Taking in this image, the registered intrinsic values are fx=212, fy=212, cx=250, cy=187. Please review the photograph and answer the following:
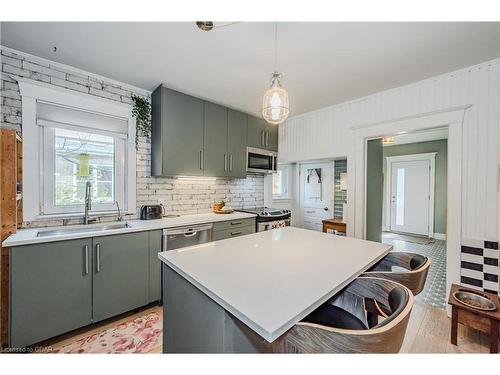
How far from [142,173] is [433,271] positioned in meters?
4.37

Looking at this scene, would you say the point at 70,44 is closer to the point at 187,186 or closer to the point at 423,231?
the point at 187,186

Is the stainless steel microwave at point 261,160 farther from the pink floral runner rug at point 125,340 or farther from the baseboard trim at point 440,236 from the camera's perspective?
the baseboard trim at point 440,236

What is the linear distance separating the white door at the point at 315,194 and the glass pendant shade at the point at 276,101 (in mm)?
3352

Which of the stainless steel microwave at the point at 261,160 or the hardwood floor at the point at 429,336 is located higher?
the stainless steel microwave at the point at 261,160

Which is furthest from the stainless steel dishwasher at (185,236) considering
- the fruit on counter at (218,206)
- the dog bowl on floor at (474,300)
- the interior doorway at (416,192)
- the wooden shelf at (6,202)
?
the interior doorway at (416,192)

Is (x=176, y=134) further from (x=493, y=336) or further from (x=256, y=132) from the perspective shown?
(x=493, y=336)

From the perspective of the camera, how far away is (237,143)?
318cm

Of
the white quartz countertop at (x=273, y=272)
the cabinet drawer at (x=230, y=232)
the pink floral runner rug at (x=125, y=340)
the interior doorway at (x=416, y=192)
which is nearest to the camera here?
the white quartz countertop at (x=273, y=272)

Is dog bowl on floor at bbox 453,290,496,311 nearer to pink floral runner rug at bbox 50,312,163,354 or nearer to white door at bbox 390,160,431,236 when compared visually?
pink floral runner rug at bbox 50,312,163,354

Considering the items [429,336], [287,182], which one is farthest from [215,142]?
[429,336]

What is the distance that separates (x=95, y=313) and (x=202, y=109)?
2.41 meters

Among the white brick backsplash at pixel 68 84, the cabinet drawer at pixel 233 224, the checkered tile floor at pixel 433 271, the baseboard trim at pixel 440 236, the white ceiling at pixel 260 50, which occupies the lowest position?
the checkered tile floor at pixel 433 271

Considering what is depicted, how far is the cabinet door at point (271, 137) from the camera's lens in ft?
11.9
